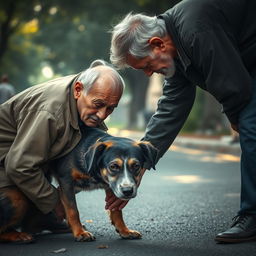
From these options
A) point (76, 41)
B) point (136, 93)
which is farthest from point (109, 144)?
point (76, 41)

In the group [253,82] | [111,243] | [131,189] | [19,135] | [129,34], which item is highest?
[129,34]

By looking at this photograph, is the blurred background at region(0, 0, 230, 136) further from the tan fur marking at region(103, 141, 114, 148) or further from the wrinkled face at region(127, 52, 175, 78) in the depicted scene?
the tan fur marking at region(103, 141, 114, 148)

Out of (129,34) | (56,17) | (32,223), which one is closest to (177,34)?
(129,34)

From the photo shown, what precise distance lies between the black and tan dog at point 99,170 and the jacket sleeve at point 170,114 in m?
0.59

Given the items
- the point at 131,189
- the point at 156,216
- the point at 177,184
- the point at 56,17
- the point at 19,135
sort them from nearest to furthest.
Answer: the point at 131,189 < the point at 19,135 < the point at 156,216 < the point at 177,184 < the point at 56,17

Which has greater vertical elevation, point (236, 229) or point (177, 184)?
point (236, 229)

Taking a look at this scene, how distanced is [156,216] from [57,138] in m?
1.67

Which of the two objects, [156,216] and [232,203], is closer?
[156,216]

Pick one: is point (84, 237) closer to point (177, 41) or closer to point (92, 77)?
point (92, 77)

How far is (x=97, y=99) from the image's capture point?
4.72 m

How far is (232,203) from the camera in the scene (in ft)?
22.2

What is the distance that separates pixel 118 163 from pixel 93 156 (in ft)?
0.62

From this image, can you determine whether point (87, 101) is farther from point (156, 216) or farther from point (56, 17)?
point (56, 17)

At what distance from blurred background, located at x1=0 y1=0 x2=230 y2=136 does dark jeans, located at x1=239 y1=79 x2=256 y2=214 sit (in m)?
19.8
